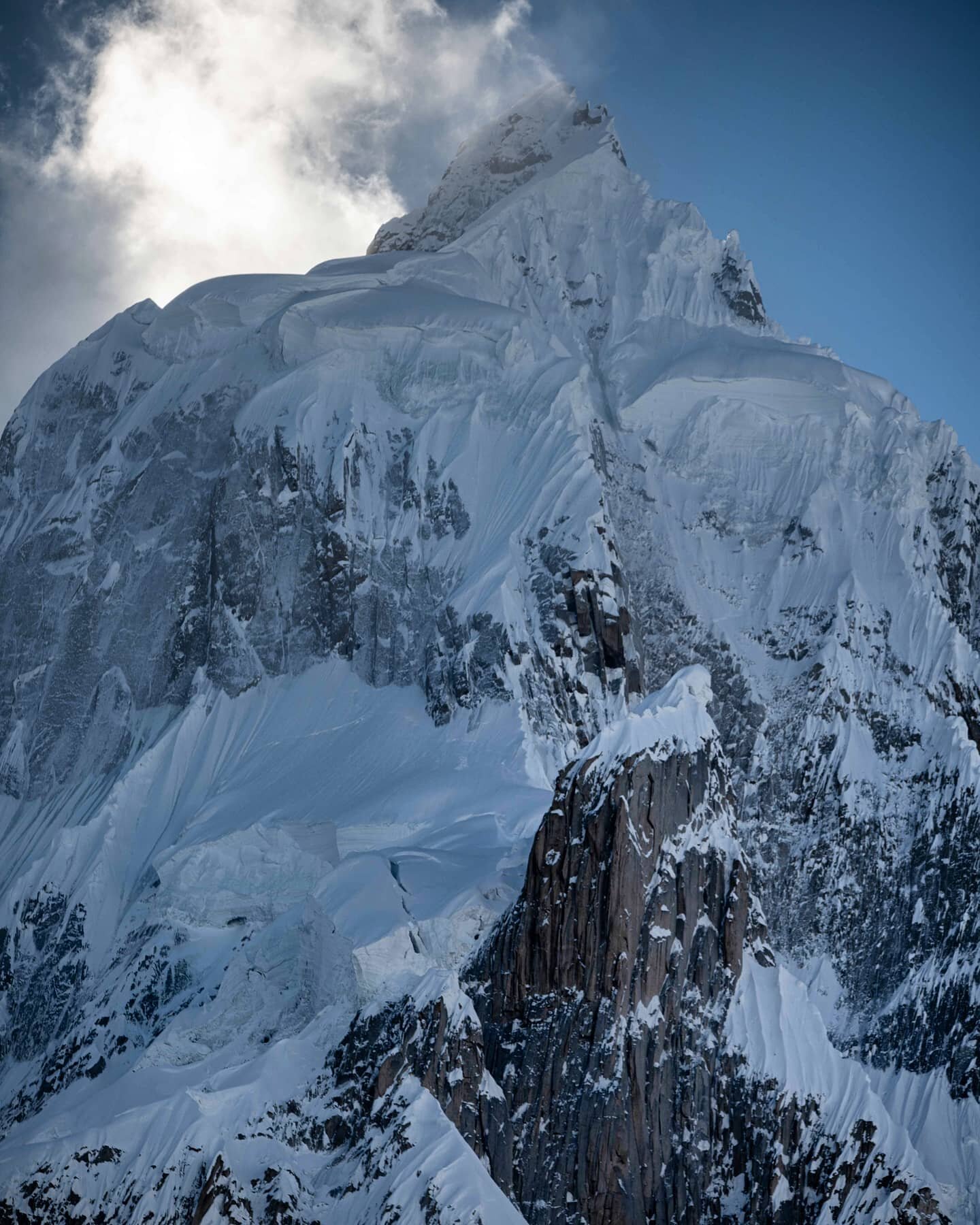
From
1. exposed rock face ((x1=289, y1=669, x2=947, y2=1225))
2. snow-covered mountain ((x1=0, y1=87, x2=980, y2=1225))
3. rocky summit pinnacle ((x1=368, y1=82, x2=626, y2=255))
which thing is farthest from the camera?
rocky summit pinnacle ((x1=368, y1=82, x2=626, y2=255))

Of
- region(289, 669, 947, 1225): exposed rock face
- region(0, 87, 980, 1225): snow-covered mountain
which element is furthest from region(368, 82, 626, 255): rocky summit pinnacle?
region(289, 669, 947, 1225): exposed rock face

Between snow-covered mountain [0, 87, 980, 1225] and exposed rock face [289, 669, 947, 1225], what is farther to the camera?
snow-covered mountain [0, 87, 980, 1225]

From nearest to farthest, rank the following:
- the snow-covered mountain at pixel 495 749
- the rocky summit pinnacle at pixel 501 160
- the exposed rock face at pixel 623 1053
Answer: the exposed rock face at pixel 623 1053, the snow-covered mountain at pixel 495 749, the rocky summit pinnacle at pixel 501 160

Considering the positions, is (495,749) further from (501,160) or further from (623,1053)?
(501,160)

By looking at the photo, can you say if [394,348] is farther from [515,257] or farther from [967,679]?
[967,679]

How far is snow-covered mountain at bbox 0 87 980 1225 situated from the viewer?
76188 mm

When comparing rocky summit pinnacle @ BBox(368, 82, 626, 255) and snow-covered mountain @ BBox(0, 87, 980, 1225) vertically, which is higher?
rocky summit pinnacle @ BBox(368, 82, 626, 255)

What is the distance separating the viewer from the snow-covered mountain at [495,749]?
76.2 meters

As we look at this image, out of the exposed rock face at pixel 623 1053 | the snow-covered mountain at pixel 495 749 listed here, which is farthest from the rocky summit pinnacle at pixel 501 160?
the exposed rock face at pixel 623 1053

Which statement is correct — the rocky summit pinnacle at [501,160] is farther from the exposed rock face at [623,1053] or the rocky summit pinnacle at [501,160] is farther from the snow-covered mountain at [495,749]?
the exposed rock face at [623,1053]

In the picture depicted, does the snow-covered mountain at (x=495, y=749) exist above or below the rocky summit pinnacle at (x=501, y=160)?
below

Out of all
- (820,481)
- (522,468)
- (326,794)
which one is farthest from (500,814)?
(820,481)

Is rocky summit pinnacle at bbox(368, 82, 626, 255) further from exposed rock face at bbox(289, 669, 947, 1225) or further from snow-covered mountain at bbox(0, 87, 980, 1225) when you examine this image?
exposed rock face at bbox(289, 669, 947, 1225)

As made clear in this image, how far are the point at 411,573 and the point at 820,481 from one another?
28300 mm
